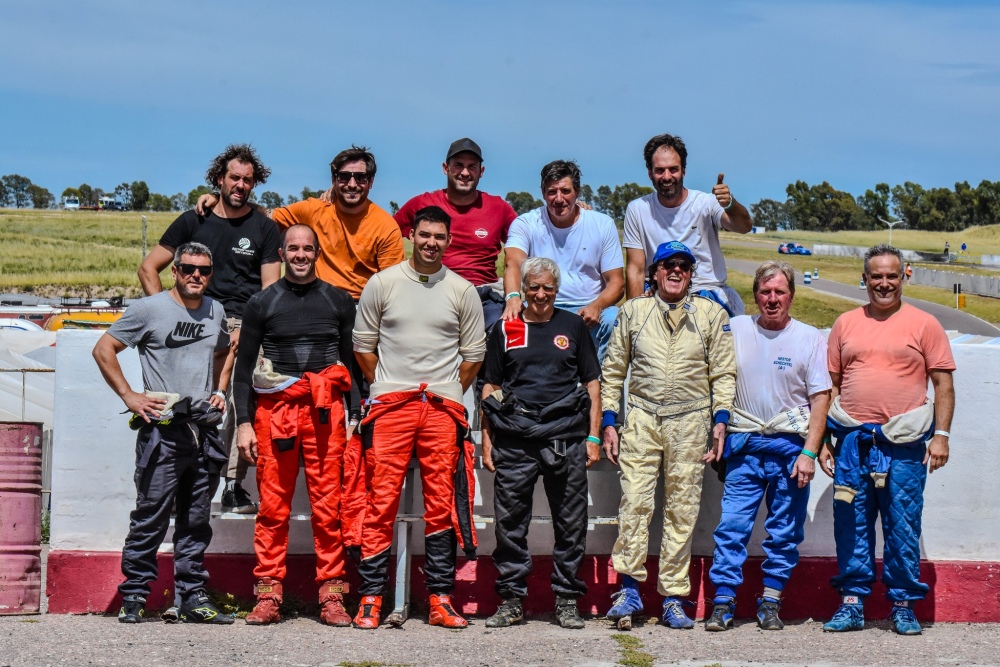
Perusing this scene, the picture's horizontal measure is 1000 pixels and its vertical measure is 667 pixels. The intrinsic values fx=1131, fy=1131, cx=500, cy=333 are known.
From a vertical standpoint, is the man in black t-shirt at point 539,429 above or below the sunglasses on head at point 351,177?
below

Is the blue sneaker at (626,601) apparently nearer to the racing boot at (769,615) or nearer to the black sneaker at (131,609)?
the racing boot at (769,615)

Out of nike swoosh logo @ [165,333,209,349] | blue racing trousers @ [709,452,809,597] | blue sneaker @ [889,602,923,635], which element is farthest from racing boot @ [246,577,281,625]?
blue sneaker @ [889,602,923,635]

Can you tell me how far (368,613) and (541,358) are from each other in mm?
1713

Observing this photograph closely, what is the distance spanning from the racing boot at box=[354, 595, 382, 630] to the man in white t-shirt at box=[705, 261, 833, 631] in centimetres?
185

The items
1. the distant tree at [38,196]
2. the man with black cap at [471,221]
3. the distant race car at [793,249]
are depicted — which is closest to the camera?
the man with black cap at [471,221]

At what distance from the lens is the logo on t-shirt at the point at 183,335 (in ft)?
20.5

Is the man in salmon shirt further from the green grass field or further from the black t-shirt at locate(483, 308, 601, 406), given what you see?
the green grass field

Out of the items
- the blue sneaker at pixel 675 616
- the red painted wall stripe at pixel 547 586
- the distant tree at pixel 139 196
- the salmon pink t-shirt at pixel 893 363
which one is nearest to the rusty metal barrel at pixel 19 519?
the red painted wall stripe at pixel 547 586

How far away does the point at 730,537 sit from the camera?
6.36 meters

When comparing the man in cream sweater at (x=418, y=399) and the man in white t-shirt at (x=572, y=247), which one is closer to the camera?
the man in cream sweater at (x=418, y=399)

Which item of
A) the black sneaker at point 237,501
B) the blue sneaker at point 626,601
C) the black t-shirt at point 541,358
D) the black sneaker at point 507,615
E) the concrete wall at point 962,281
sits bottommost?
the black sneaker at point 507,615

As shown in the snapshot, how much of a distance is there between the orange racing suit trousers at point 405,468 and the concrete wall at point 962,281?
213 feet

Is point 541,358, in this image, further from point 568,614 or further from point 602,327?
point 568,614

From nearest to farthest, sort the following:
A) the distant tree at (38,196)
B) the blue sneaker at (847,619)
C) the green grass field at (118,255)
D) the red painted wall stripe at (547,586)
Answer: the blue sneaker at (847,619), the red painted wall stripe at (547,586), the green grass field at (118,255), the distant tree at (38,196)
